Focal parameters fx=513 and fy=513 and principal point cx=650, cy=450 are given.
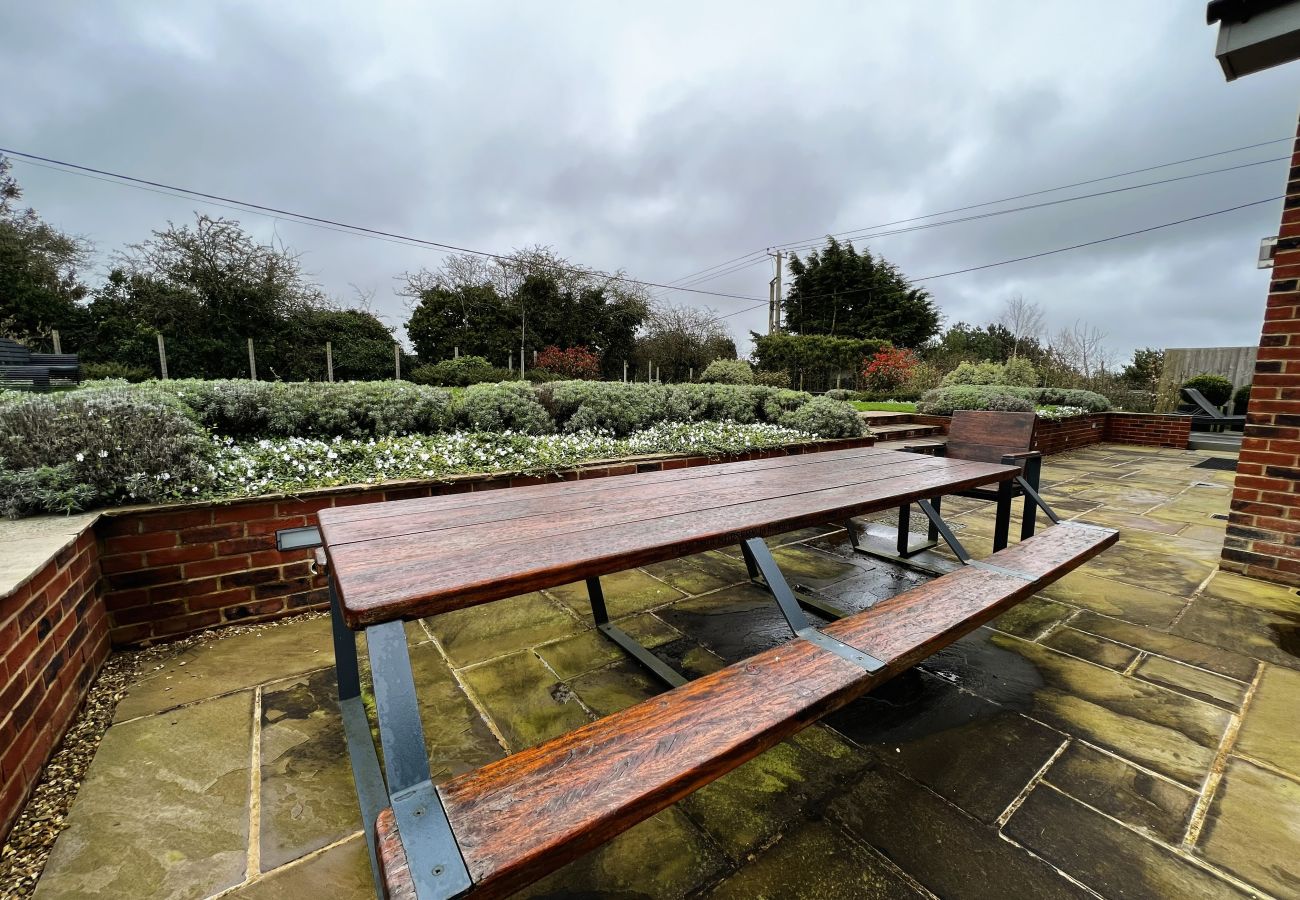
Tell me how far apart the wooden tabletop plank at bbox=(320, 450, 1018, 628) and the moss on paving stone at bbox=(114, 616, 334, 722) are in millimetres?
820

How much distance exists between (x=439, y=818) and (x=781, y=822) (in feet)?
2.86

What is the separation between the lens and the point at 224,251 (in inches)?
415

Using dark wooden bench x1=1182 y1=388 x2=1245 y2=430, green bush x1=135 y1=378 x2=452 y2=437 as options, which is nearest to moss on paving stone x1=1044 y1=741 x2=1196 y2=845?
green bush x1=135 y1=378 x2=452 y2=437

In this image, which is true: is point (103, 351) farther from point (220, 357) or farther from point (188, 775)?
point (188, 775)

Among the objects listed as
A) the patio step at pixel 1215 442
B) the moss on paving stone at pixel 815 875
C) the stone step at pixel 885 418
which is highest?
the stone step at pixel 885 418

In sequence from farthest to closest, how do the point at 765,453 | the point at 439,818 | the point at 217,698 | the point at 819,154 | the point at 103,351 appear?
1. the point at 819,154
2. the point at 103,351
3. the point at 765,453
4. the point at 217,698
5. the point at 439,818

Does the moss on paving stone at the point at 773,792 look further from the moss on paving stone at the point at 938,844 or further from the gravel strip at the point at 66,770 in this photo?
the gravel strip at the point at 66,770

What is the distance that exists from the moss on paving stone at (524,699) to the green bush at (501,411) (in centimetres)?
227

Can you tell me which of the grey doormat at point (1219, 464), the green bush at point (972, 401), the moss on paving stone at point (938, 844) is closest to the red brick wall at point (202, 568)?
the moss on paving stone at point (938, 844)

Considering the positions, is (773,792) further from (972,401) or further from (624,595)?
(972,401)

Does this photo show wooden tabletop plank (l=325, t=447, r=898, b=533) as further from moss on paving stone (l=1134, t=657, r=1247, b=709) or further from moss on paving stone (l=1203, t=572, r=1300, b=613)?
moss on paving stone (l=1203, t=572, r=1300, b=613)

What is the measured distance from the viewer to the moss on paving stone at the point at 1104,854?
1.04 metres

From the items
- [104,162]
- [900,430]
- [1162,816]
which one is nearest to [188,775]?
[1162,816]

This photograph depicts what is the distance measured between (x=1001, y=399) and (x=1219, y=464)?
276cm
